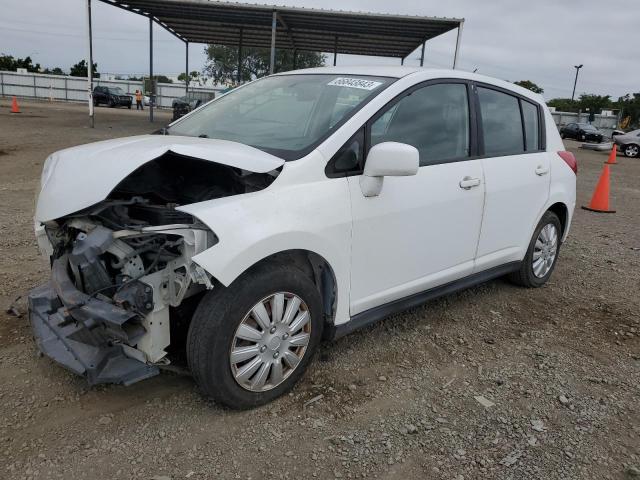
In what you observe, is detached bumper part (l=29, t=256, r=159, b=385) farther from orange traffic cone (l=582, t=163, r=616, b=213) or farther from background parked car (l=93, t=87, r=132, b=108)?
background parked car (l=93, t=87, r=132, b=108)

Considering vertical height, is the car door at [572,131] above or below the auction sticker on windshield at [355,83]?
below

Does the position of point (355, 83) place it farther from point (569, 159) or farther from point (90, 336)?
point (569, 159)

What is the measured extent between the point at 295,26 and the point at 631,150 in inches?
592

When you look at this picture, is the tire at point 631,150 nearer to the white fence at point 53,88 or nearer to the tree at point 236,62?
the tree at point 236,62

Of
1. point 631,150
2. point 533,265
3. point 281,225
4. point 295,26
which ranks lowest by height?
point 533,265

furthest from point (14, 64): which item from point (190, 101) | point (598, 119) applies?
point (598, 119)

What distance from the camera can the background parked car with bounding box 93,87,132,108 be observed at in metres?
37.0

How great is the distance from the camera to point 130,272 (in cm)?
244

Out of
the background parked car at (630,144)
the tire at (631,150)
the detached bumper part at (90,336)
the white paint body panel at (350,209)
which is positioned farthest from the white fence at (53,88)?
the detached bumper part at (90,336)

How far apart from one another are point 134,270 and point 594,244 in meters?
5.95

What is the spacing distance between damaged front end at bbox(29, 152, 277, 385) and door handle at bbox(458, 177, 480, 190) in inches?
57.0

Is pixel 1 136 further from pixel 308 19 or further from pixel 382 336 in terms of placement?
pixel 382 336

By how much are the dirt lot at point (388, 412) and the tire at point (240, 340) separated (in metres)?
0.15

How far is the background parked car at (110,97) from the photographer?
121 ft
